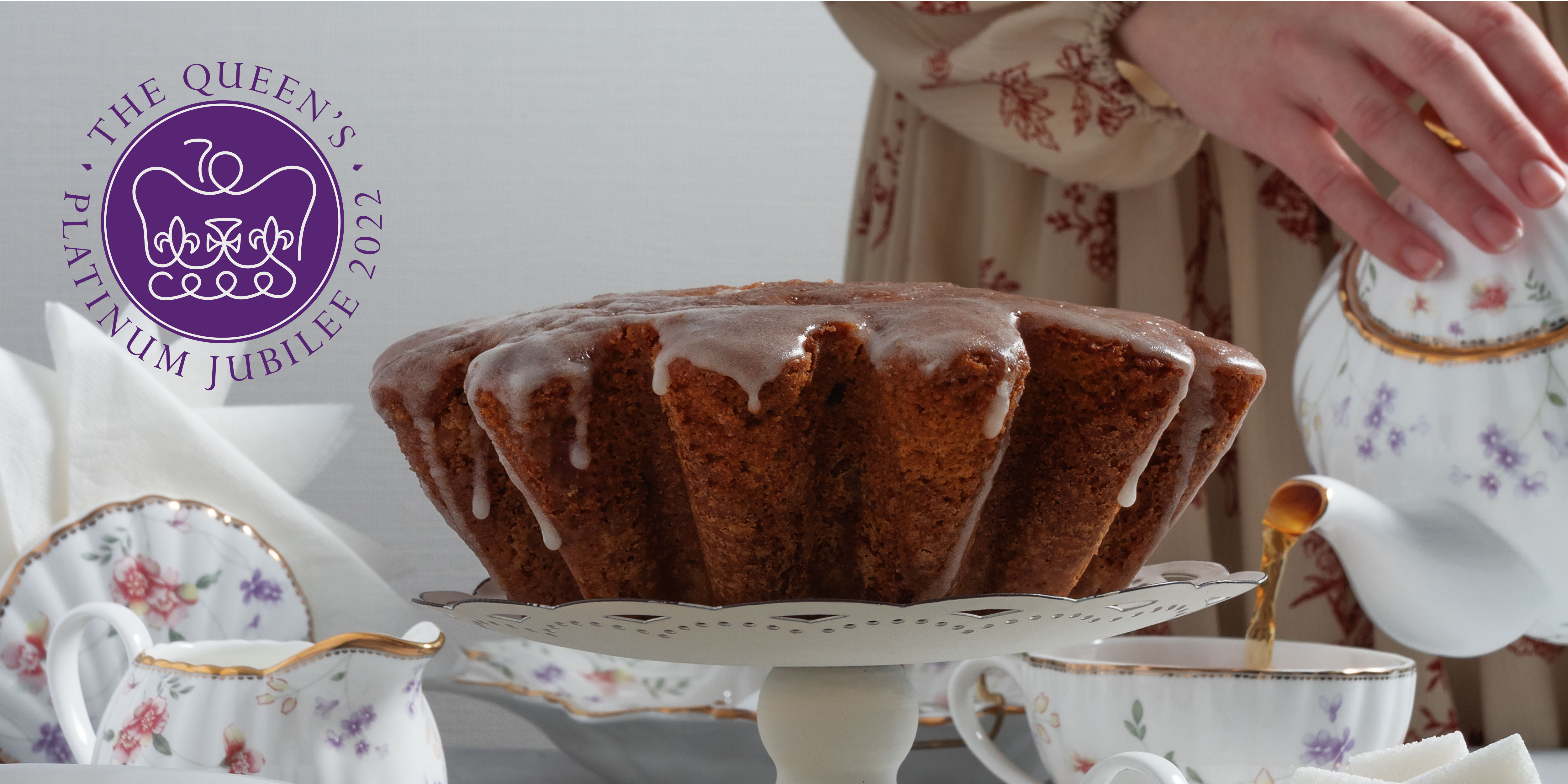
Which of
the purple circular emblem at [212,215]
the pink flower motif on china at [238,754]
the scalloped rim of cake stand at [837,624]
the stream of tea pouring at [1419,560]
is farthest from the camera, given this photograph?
the purple circular emblem at [212,215]

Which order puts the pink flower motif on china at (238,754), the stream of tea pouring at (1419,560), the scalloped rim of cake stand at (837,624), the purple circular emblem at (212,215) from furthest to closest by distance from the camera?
the purple circular emblem at (212,215)
the stream of tea pouring at (1419,560)
the pink flower motif on china at (238,754)
the scalloped rim of cake stand at (837,624)

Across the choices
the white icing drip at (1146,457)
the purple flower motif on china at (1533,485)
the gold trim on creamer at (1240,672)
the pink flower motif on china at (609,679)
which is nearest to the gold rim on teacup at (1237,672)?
the gold trim on creamer at (1240,672)

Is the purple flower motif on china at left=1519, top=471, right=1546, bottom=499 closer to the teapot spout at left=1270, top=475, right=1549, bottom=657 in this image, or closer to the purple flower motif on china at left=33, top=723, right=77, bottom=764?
the teapot spout at left=1270, top=475, right=1549, bottom=657

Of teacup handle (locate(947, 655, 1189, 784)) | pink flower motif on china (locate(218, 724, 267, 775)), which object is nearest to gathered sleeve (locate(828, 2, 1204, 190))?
teacup handle (locate(947, 655, 1189, 784))

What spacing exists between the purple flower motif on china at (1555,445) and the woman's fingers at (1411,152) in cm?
10

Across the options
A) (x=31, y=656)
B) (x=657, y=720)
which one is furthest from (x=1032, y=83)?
(x=31, y=656)

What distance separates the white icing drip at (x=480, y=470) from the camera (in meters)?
0.37

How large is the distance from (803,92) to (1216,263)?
38 cm

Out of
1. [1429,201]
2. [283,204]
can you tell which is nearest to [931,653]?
[1429,201]

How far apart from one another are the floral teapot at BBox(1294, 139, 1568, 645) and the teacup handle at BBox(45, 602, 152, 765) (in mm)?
649

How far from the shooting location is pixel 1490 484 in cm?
57

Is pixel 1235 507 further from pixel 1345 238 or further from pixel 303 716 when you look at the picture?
pixel 303 716

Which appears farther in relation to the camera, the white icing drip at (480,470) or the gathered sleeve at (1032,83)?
the gathered sleeve at (1032,83)

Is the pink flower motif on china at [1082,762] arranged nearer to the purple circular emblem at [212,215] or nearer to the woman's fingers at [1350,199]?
the woman's fingers at [1350,199]
